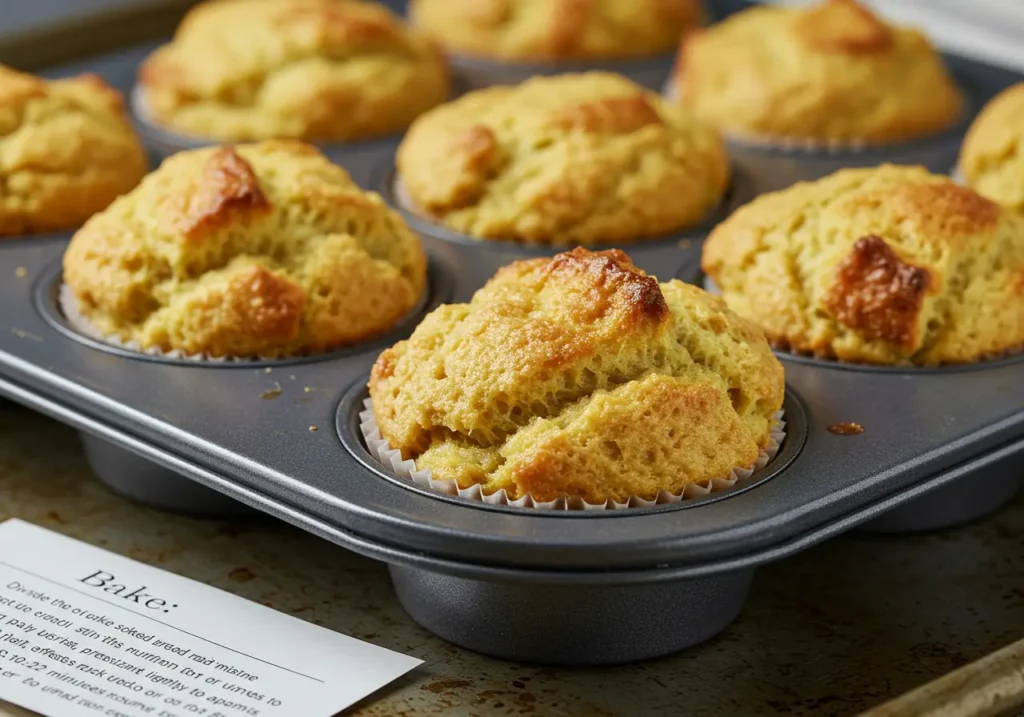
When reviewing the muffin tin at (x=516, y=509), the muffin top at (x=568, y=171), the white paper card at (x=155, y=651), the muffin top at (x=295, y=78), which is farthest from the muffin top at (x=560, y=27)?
the white paper card at (x=155, y=651)

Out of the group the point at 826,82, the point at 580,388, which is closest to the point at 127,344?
the point at 580,388

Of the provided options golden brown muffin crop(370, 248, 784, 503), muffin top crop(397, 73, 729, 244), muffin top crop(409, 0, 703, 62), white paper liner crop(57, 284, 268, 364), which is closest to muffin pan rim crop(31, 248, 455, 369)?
white paper liner crop(57, 284, 268, 364)

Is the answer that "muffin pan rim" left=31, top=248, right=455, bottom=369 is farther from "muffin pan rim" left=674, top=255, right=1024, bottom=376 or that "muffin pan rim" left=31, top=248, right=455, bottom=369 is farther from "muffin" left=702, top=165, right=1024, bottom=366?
"muffin pan rim" left=674, top=255, right=1024, bottom=376

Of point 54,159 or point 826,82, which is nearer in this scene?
point 54,159

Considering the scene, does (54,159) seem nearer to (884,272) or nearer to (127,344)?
(127,344)

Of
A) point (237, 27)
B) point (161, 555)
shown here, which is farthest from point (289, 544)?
point (237, 27)

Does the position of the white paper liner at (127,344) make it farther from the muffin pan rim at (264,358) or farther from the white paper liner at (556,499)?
the white paper liner at (556,499)
